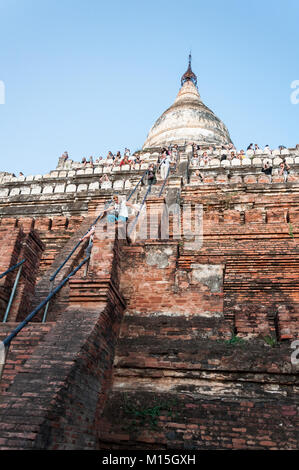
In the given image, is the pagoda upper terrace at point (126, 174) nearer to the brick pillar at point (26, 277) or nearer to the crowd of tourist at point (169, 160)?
the crowd of tourist at point (169, 160)

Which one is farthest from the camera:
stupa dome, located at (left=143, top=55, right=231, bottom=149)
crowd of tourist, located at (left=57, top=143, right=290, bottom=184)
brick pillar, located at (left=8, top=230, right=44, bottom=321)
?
stupa dome, located at (left=143, top=55, right=231, bottom=149)

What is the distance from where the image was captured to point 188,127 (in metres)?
28.5

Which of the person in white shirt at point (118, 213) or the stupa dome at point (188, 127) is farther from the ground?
the stupa dome at point (188, 127)

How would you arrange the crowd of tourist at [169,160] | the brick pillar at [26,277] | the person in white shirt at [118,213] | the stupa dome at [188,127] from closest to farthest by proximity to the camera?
the brick pillar at [26,277], the person in white shirt at [118,213], the crowd of tourist at [169,160], the stupa dome at [188,127]

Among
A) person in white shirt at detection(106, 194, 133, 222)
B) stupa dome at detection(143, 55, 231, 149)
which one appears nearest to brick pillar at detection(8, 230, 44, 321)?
person in white shirt at detection(106, 194, 133, 222)

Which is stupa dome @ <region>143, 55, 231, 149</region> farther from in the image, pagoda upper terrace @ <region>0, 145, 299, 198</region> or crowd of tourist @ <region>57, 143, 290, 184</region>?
pagoda upper terrace @ <region>0, 145, 299, 198</region>

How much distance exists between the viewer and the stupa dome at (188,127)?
2750cm

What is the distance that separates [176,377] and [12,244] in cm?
342

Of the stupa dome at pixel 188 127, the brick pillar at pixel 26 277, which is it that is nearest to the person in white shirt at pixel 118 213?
the brick pillar at pixel 26 277

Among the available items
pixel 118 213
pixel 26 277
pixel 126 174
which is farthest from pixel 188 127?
pixel 26 277

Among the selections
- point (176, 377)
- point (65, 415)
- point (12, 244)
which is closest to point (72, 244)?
point (12, 244)

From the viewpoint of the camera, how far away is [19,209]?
12758mm

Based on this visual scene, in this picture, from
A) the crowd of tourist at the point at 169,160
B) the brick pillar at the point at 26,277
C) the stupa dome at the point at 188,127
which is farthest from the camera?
the stupa dome at the point at 188,127

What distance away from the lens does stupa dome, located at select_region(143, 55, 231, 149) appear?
1083 inches
